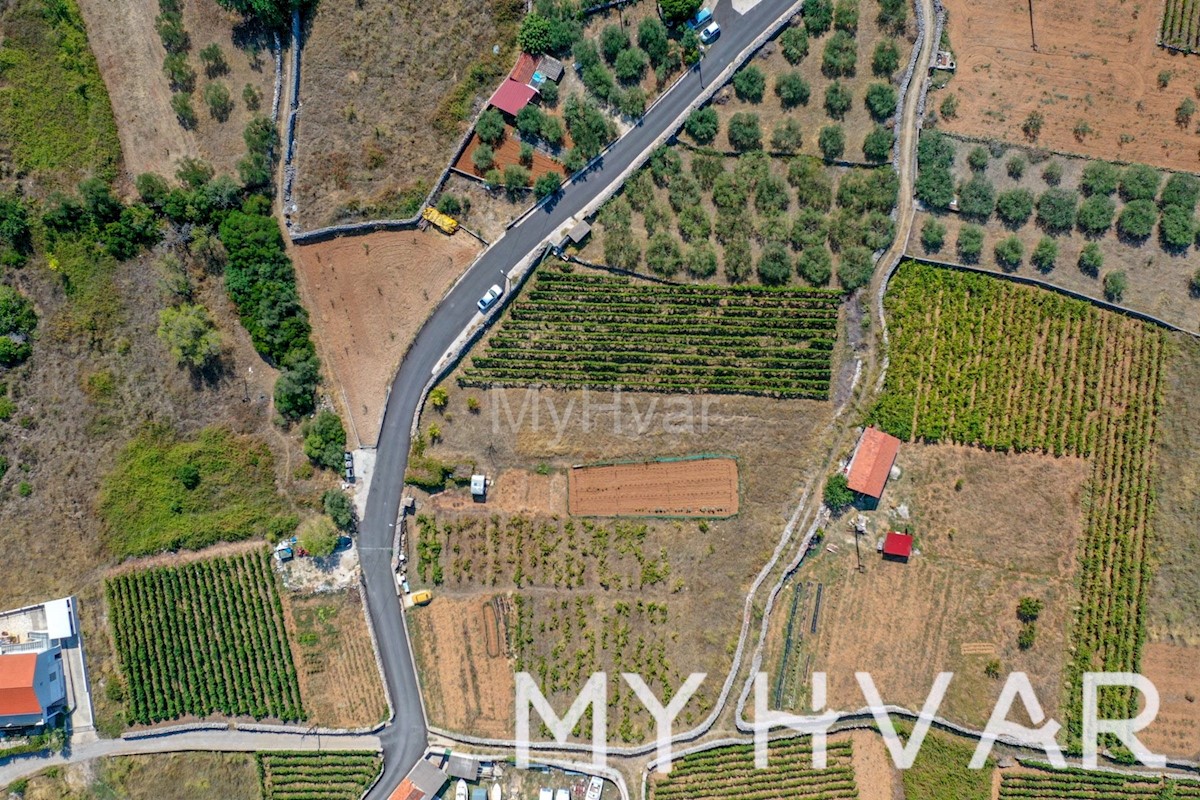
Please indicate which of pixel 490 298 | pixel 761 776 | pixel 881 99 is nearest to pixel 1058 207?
pixel 881 99

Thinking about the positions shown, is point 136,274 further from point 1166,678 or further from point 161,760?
point 1166,678

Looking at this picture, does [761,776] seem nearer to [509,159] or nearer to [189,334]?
[509,159]

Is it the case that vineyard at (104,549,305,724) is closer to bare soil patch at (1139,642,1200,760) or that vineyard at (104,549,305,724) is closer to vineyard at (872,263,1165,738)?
vineyard at (872,263,1165,738)

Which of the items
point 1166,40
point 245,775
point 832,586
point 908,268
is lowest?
point 245,775


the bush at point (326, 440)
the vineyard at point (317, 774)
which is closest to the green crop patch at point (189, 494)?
the bush at point (326, 440)

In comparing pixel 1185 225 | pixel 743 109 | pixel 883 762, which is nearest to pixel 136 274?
pixel 743 109

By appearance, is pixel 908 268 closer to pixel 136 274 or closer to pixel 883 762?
pixel 883 762

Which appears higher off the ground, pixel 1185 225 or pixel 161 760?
pixel 1185 225
